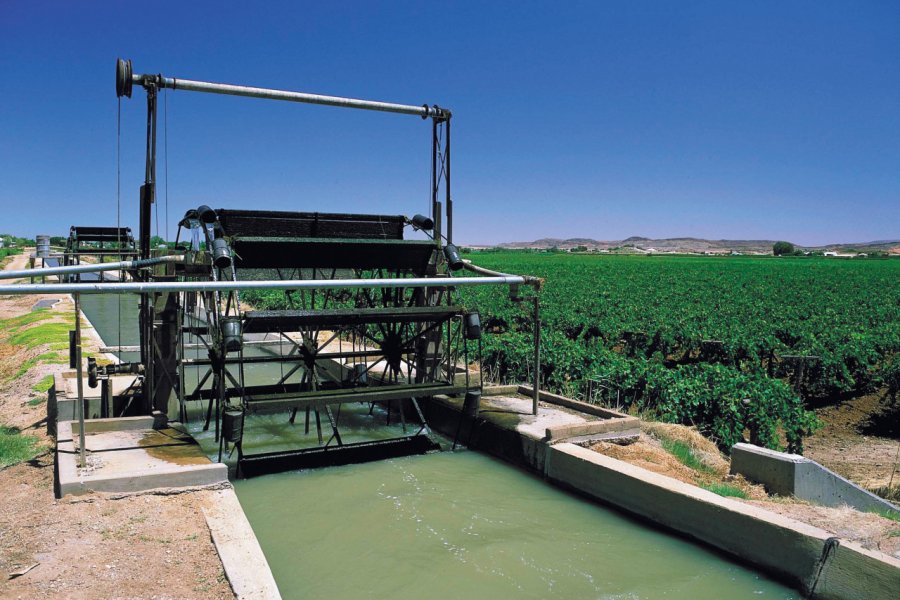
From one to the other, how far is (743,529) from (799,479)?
1675 millimetres

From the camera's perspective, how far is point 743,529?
5.66 meters

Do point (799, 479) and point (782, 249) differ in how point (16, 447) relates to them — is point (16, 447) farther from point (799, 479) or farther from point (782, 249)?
point (782, 249)

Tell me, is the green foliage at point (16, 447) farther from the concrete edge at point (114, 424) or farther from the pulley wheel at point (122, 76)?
the pulley wheel at point (122, 76)

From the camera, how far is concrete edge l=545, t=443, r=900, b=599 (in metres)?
4.88

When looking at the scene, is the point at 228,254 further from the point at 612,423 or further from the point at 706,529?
the point at 706,529

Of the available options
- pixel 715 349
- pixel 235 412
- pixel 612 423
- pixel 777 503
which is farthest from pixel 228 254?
pixel 715 349

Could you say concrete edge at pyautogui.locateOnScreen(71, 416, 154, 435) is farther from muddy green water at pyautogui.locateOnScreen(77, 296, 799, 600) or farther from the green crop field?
the green crop field

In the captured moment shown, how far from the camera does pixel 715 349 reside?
1617cm

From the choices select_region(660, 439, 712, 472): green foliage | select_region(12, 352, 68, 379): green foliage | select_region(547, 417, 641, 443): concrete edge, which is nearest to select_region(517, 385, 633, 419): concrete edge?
select_region(547, 417, 641, 443): concrete edge

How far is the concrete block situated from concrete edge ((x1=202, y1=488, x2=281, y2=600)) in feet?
16.2

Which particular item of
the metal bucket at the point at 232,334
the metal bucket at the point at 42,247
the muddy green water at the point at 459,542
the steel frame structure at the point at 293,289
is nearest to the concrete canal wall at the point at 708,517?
the muddy green water at the point at 459,542

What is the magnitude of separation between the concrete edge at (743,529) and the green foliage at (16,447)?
5567mm

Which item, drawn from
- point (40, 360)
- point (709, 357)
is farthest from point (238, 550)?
point (709, 357)

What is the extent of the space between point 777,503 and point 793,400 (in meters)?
4.09
